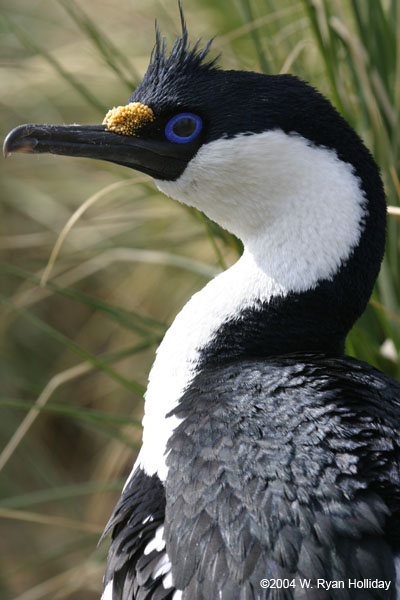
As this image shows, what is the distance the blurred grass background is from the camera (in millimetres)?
→ 3496

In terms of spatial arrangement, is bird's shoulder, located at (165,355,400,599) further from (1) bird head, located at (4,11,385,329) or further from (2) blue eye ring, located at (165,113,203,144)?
(2) blue eye ring, located at (165,113,203,144)

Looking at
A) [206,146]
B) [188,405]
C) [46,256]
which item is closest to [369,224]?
[206,146]

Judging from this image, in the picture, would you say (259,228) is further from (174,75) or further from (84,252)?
(84,252)

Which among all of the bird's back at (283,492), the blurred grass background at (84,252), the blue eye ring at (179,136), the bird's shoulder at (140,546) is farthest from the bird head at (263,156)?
the blurred grass background at (84,252)

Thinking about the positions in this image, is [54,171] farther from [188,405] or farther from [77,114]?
[188,405]

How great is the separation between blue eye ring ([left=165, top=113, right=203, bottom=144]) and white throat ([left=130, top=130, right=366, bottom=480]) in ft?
0.17

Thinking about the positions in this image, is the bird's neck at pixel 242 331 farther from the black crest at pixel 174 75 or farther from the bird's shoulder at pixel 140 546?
the black crest at pixel 174 75

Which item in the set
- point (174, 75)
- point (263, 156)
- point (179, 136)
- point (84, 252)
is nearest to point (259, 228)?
point (263, 156)

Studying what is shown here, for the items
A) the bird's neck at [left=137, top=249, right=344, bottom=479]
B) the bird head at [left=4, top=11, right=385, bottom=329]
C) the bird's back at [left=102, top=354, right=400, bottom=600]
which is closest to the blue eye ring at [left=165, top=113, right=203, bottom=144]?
the bird head at [left=4, top=11, right=385, bottom=329]

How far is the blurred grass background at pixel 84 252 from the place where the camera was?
350 centimetres

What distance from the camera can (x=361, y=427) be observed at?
177cm

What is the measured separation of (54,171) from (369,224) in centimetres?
310

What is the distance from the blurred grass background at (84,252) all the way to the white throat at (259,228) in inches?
35.1

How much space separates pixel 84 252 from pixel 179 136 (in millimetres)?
1506
